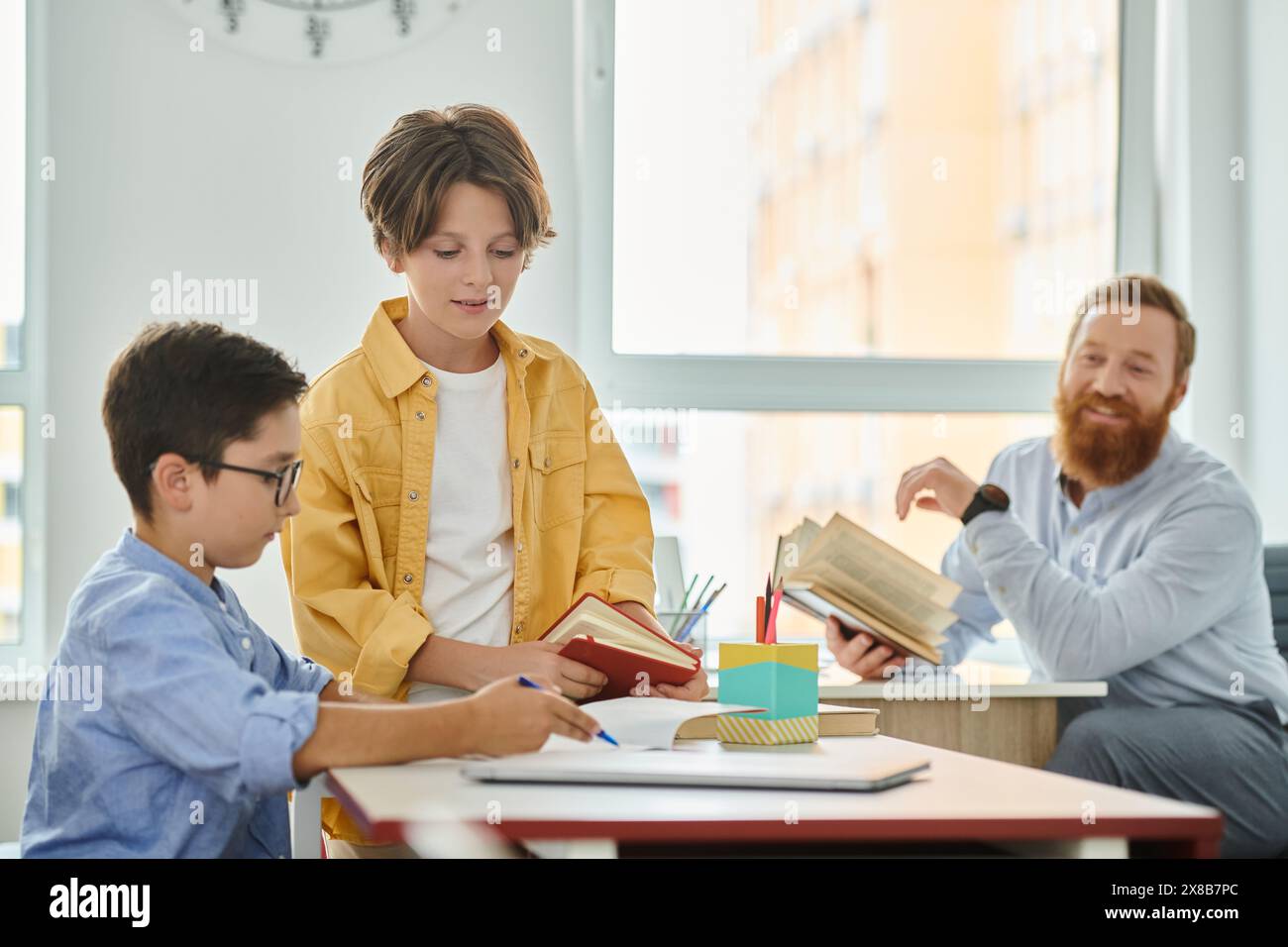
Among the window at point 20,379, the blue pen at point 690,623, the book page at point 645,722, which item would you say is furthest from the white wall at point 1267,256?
the window at point 20,379

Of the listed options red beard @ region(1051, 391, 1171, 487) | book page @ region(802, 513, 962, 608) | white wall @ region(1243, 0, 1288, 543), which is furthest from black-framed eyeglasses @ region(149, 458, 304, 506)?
white wall @ region(1243, 0, 1288, 543)

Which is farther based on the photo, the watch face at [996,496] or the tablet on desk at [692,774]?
the watch face at [996,496]

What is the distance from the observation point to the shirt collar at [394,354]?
74.3 inches

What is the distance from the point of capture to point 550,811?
107 cm

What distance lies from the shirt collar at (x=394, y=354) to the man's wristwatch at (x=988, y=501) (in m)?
0.94

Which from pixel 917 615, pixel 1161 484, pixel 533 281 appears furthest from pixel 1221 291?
pixel 533 281

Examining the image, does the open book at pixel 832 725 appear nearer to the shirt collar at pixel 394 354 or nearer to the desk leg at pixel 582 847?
the desk leg at pixel 582 847

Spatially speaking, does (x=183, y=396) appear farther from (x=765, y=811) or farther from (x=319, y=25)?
(x=319, y=25)

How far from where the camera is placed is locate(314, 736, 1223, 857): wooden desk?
1.05 metres

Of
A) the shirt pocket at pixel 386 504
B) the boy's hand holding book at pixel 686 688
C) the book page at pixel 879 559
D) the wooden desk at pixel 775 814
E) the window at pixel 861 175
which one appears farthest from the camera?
the window at pixel 861 175

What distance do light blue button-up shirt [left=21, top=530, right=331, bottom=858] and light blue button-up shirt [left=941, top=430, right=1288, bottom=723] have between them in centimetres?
150

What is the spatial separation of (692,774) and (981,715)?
1.36 m

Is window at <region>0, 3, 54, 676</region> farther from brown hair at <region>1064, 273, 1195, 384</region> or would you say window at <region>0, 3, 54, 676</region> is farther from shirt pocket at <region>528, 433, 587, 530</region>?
brown hair at <region>1064, 273, 1195, 384</region>
